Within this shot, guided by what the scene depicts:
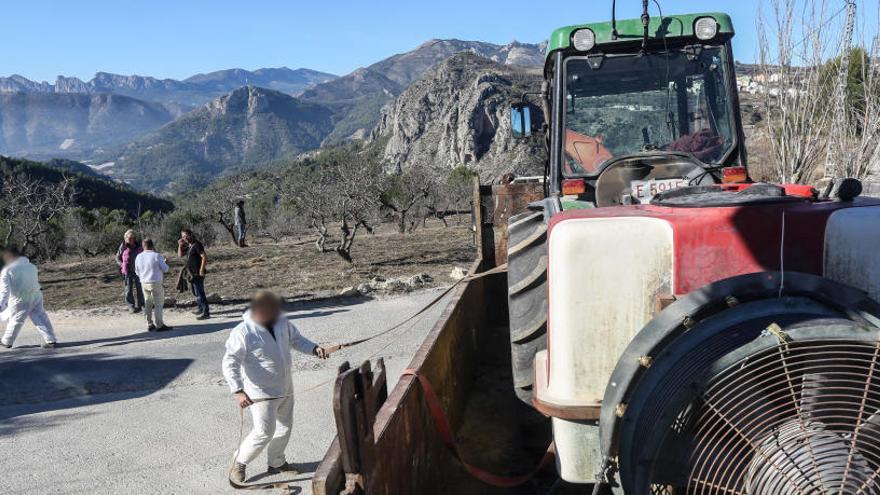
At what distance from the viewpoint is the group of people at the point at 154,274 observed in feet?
29.9

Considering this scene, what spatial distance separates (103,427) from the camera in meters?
5.87

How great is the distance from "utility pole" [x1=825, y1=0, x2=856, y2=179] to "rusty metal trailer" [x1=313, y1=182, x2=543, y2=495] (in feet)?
18.7

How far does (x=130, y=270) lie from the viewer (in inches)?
416

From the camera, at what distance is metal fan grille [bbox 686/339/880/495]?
1847 millimetres

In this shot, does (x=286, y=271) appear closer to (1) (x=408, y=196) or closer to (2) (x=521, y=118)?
(2) (x=521, y=118)

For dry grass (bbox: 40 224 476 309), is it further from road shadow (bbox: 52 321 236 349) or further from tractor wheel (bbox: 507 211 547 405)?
tractor wheel (bbox: 507 211 547 405)

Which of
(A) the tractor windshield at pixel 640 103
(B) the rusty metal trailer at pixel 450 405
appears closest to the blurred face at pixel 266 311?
(B) the rusty metal trailer at pixel 450 405

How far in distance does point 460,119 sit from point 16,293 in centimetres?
8026

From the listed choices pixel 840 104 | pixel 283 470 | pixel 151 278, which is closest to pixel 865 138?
pixel 840 104

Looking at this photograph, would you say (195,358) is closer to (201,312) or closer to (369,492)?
(201,312)

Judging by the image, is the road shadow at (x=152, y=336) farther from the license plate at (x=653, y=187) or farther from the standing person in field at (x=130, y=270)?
the license plate at (x=653, y=187)

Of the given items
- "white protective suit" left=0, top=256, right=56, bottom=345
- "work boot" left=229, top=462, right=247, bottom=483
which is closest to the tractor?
"work boot" left=229, top=462, right=247, bottom=483

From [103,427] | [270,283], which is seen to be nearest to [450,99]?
[270,283]

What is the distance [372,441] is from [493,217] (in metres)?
4.70
